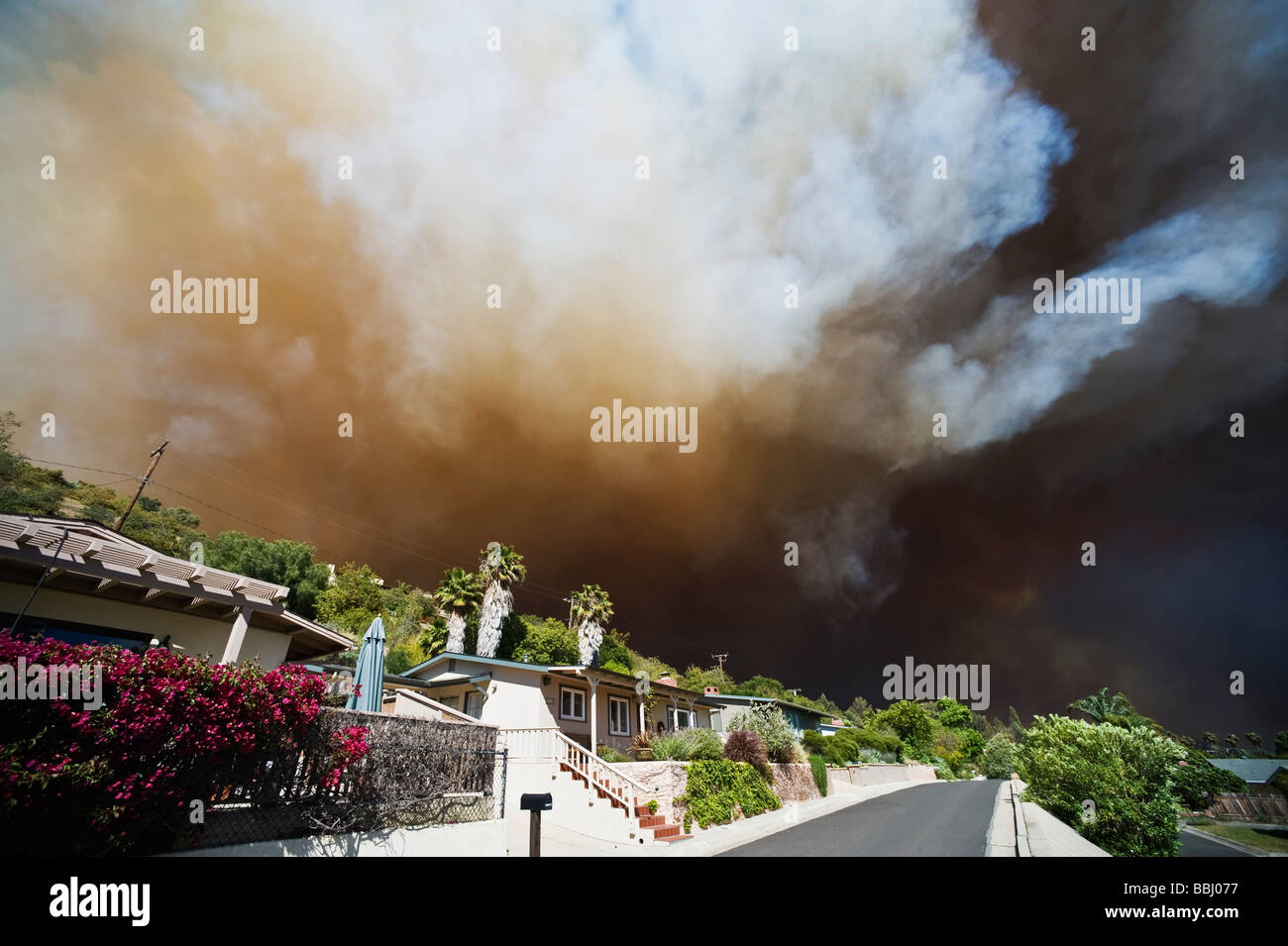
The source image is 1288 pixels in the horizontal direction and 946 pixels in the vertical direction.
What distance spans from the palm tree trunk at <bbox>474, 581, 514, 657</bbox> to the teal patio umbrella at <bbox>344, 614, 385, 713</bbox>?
21457 mm

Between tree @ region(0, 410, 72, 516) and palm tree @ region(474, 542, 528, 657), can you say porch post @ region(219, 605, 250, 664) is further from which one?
tree @ region(0, 410, 72, 516)

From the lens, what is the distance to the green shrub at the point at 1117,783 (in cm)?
945

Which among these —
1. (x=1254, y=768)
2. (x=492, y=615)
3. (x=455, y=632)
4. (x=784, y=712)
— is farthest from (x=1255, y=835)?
(x=784, y=712)

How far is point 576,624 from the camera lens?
39812 mm

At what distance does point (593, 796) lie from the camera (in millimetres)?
13617

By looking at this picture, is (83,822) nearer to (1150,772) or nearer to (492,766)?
(492,766)

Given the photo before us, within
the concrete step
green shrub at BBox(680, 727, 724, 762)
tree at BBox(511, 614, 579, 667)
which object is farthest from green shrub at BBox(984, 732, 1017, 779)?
the concrete step

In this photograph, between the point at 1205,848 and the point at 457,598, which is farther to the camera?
the point at 457,598

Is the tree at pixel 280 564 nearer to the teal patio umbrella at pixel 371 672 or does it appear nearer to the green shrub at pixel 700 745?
the teal patio umbrella at pixel 371 672

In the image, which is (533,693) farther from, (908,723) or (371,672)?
(908,723)

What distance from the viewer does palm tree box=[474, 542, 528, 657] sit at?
3303 cm

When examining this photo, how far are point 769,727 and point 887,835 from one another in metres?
9.04

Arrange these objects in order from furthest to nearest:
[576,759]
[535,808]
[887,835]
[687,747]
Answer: [687,747], [576,759], [887,835], [535,808]
